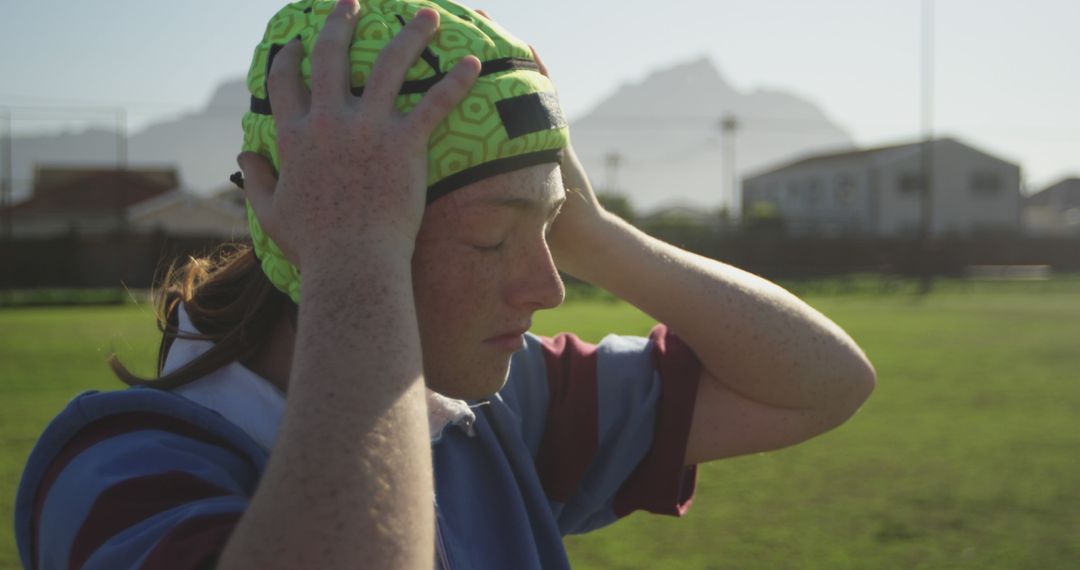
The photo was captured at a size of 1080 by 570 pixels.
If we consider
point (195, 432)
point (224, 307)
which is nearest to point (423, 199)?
point (195, 432)

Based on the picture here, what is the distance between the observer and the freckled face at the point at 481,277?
1361 millimetres

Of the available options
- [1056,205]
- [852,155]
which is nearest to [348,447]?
[852,155]

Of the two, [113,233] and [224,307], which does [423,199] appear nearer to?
[224,307]

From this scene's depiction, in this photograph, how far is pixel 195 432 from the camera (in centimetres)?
127

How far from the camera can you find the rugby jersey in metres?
1.13

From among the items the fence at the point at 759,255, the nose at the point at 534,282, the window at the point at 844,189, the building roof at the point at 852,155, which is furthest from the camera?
the window at the point at 844,189

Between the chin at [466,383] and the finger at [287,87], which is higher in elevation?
the finger at [287,87]

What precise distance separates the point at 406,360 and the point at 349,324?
79mm

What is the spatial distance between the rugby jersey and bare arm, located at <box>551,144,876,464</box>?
0.27 ft

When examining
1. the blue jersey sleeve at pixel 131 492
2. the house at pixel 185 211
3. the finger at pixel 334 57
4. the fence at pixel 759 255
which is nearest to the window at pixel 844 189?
the fence at pixel 759 255

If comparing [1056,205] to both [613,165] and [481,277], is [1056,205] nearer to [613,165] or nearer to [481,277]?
[613,165]

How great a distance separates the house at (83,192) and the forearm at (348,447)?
1626 inches

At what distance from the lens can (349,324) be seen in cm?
112

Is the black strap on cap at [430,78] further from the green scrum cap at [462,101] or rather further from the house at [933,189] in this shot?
the house at [933,189]
